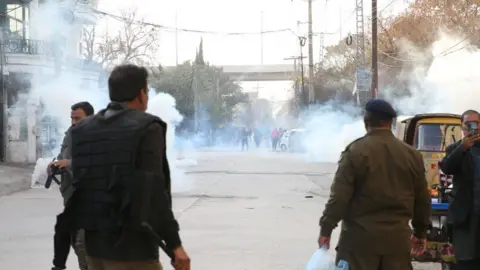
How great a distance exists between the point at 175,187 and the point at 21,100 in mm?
9437

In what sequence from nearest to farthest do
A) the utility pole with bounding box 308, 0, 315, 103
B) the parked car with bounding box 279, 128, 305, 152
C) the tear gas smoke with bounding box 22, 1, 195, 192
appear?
1. the tear gas smoke with bounding box 22, 1, 195, 192
2. the utility pole with bounding box 308, 0, 315, 103
3. the parked car with bounding box 279, 128, 305, 152

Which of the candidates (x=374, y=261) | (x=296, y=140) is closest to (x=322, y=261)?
(x=374, y=261)

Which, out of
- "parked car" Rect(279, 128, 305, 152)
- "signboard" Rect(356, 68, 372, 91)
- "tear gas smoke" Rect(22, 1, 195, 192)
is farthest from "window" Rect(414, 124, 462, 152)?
"parked car" Rect(279, 128, 305, 152)

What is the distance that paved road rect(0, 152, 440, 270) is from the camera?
850cm

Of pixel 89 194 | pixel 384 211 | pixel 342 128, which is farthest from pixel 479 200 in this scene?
pixel 342 128

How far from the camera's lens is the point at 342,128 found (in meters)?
39.0

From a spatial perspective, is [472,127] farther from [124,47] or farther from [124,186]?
[124,47]

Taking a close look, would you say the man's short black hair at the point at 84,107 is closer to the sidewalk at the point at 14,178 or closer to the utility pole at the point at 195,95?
the sidewalk at the point at 14,178

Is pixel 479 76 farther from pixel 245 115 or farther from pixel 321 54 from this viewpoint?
pixel 245 115

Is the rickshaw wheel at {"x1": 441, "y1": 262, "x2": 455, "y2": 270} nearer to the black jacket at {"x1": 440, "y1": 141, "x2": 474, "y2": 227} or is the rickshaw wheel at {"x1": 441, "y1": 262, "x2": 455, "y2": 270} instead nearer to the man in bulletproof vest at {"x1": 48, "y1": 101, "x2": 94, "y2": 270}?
the black jacket at {"x1": 440, "y1": 141, "x2": 474, "y2": 227}

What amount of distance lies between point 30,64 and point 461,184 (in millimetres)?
22761

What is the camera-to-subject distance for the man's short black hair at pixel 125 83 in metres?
3.32

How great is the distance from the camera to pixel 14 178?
19438mm

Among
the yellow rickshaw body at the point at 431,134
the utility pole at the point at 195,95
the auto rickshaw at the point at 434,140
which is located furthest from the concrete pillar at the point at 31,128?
the utility pole at the point at 195,95
